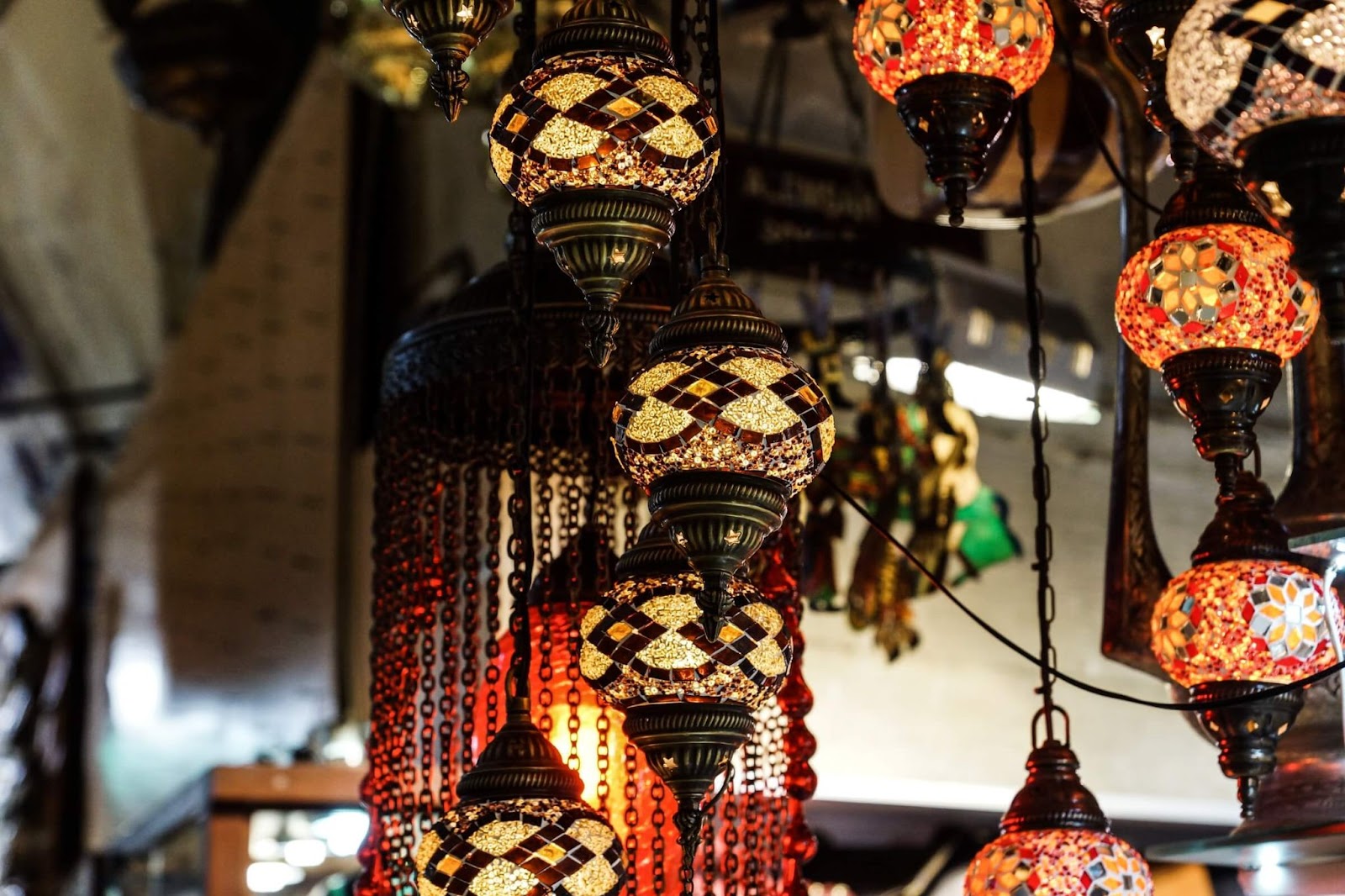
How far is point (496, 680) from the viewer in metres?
1.90

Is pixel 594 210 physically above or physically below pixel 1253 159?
above

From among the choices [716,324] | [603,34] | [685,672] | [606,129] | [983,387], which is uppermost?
[983,387]

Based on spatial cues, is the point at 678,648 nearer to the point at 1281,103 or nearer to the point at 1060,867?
the point at 1060,867

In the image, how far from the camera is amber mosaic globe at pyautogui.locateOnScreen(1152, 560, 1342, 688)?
5.22 feet

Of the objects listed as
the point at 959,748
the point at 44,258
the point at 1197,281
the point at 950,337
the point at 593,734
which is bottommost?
the point at 593,734

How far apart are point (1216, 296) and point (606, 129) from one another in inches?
20.6

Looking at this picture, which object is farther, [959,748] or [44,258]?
[44,258]

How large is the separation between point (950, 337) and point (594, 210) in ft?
8.08

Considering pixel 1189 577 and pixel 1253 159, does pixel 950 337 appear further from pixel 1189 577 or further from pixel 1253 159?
pixel 1253 159

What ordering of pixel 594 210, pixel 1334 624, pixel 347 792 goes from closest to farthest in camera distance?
pixel 594 210
pixel 1334 624
pixel 347 792

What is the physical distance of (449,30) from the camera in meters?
1.38

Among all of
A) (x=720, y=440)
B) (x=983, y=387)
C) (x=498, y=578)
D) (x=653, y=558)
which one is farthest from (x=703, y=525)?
(x=983, y=387)

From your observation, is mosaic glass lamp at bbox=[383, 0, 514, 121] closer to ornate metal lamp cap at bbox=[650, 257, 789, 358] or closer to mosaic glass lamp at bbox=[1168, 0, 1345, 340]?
ornate metal lamp cap at bbox=[650, 257, 789, 358]

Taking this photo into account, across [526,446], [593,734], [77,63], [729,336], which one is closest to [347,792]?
[593,734]
